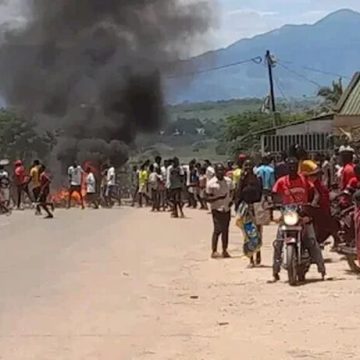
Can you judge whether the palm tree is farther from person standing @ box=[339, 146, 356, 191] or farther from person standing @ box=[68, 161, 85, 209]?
person standing @ box=[339, 146, 356, 191]

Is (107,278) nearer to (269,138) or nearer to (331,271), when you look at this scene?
(331,271)

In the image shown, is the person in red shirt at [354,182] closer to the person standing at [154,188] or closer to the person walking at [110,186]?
the person standing at [154,188]

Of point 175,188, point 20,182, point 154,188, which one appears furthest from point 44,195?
point 154,188

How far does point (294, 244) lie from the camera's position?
12.3m

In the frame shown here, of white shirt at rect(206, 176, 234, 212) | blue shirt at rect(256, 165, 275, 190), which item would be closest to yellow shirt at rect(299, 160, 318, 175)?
white shirt at rect(206, 176, 234, 212)

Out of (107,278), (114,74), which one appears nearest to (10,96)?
(114,74)

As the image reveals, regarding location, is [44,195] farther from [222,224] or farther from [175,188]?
[222,224]

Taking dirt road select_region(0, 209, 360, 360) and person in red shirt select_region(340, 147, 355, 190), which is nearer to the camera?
dirt road select_region(0, 209, 360, 360)

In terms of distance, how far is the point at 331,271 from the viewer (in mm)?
13617

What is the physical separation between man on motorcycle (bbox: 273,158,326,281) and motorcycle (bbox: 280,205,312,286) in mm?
80

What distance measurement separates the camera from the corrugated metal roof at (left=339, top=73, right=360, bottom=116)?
38.3 metres

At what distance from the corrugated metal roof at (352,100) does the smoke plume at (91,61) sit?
54.1 ft

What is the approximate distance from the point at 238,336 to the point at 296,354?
96 centimetres

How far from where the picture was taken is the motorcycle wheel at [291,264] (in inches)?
478
